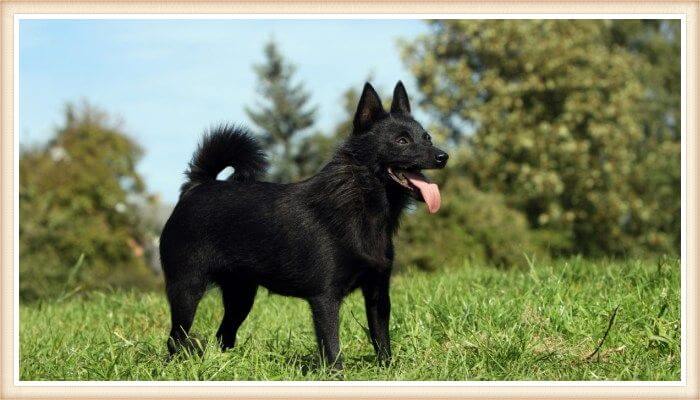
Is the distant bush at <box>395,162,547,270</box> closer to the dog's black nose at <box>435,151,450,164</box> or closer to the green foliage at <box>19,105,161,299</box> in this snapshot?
the green foliage at <box>19,105,161,299</box>

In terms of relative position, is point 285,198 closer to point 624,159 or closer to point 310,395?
point 310,395

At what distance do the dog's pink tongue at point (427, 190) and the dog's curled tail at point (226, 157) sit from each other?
1.41 m

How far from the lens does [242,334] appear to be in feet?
22.6

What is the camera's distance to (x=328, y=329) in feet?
16.5

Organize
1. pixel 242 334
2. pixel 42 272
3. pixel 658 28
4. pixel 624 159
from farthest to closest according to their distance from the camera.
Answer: pixel 658 28 < pixel 624 159 < pixel 42 272 < pixel 242 334

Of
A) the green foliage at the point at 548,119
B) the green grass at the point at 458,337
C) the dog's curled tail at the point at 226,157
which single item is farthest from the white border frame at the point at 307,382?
the green foliage at the point at 548,119

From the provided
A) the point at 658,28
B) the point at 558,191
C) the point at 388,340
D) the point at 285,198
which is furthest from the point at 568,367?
the point at 658,28

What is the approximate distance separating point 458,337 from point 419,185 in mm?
1266

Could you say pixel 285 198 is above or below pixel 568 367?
above

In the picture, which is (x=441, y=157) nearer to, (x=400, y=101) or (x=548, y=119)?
(x=400, y=101)

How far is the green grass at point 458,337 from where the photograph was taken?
520cm

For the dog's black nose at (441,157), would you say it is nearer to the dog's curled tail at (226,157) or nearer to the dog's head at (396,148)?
the dog's head at (396,148)

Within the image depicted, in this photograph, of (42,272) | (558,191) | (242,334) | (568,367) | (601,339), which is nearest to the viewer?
(568,367)

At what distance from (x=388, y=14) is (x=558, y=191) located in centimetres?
1813
